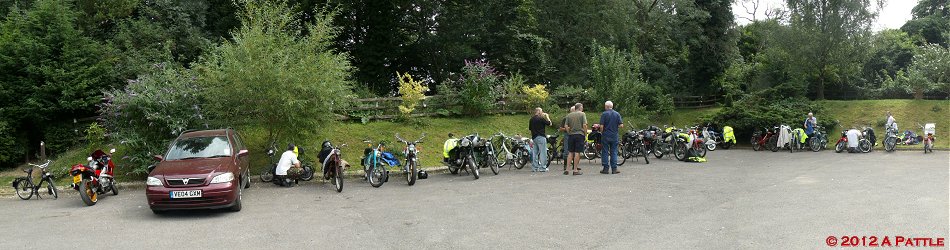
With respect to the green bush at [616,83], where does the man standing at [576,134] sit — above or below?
below

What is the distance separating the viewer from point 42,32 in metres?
18.7

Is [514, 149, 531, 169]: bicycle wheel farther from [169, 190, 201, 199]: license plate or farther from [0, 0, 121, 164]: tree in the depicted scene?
[0, 0, 121, 164]: tree

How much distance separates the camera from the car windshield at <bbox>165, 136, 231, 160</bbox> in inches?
409

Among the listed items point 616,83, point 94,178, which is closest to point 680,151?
point 616,83

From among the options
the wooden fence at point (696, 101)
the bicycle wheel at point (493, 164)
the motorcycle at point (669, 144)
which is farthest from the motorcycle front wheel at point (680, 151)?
the wooden fence at point (696, 101)

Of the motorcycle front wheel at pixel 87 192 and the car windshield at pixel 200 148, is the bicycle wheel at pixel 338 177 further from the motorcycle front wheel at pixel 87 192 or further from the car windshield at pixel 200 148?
the motorcycle front wheel at pixel 87 192

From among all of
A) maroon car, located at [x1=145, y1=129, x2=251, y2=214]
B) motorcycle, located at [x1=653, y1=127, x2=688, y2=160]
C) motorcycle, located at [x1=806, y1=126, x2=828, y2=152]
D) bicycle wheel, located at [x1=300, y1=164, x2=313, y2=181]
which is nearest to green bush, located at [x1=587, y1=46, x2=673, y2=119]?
motorcycle, located at [x1=653, y1=127, x2=688, y2=160]

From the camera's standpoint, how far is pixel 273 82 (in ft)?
43.1

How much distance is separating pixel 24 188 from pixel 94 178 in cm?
233

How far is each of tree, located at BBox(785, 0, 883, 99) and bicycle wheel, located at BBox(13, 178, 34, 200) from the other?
1173 inches

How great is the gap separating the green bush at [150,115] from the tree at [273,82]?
0.46 m

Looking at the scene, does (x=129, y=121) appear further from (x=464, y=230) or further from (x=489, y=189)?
(x=464, y=230)

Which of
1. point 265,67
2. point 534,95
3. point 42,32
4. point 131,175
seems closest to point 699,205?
point 265,67

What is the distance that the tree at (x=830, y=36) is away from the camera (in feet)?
91.9
